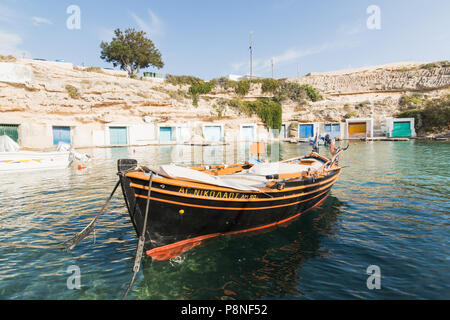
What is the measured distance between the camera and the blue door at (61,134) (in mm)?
32938

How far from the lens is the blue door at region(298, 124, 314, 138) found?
163ft

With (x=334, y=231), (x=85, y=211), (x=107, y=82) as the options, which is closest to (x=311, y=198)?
(x=334, y=231)

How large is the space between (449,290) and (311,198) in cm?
385

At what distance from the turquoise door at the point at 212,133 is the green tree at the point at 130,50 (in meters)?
21.2

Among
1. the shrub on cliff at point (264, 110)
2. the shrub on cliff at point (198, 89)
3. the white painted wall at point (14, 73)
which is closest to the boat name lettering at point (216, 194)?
the white painted wall at point (14, 73)

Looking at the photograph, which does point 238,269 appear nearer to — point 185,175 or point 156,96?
point 185,175

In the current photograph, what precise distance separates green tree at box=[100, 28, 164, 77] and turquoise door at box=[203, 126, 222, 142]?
69.5 feet

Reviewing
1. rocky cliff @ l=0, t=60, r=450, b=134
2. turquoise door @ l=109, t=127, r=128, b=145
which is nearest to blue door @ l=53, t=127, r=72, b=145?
rocky cliff @ l=0, t=60, r=450, b=134

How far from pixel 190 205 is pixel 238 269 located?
1.58 metres

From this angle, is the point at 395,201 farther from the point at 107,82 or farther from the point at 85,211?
the point at 107,82

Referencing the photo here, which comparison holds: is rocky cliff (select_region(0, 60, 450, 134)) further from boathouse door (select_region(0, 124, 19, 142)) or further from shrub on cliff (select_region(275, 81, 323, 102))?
shrub on cliff (select_region(275, 81, 323, 102))

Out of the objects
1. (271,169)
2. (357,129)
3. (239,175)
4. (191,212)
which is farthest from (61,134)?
(357,129)

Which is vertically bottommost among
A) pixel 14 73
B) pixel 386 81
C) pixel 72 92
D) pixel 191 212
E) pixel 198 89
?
pixel 191 212

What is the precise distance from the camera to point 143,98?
3950 cm
